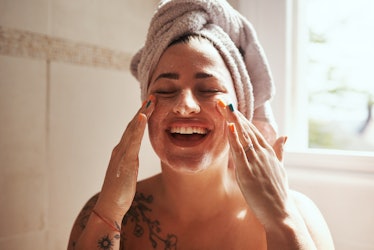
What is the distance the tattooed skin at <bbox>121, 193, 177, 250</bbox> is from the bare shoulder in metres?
0.36

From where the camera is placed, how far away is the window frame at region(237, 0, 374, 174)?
1531 millimetres

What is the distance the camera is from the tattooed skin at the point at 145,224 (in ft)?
3.28

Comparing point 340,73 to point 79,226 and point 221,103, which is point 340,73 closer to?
point 221,103

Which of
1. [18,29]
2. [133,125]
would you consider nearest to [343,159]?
[133,125]

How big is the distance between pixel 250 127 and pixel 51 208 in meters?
0.79

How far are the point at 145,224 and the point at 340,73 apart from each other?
3.38 ft

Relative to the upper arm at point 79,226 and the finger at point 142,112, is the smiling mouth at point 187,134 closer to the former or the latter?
the finger at point 142,112

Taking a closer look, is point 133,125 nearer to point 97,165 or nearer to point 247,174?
point 247,174

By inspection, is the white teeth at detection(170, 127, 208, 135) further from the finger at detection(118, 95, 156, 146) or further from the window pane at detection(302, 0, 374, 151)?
the window pane at detection(302, 0, 374, 151)

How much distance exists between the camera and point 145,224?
3.42 feet

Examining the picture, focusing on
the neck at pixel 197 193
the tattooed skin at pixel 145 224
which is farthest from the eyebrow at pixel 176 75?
the tattooed skin at pixel 145 224

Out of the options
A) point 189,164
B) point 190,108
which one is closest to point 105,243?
point 189,164

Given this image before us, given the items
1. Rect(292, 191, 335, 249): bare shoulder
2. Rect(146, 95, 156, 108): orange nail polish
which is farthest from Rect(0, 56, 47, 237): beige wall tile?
Rect(292, 191, 335, 249): bare shoulder

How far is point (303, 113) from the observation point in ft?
5.22
